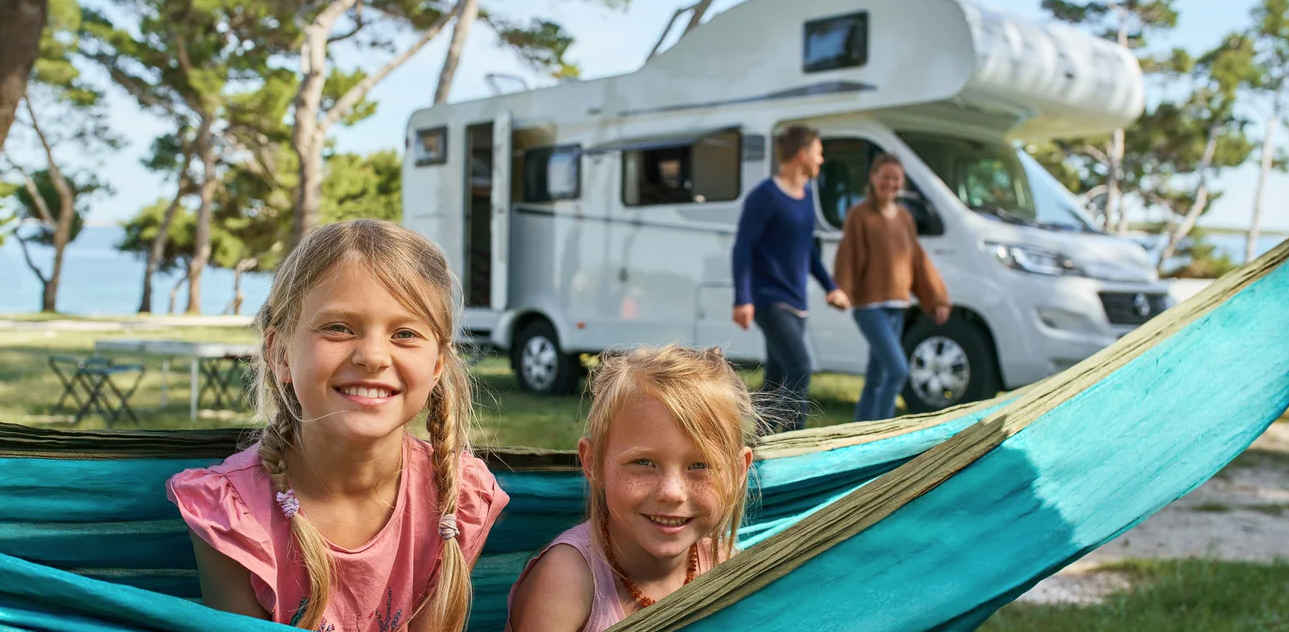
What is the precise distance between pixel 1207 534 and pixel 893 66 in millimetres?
3126

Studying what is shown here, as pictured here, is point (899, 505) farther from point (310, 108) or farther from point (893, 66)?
point (310, 108)

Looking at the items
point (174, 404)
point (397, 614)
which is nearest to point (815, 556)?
point (397, 614)

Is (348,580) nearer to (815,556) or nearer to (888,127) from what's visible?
(815,556)

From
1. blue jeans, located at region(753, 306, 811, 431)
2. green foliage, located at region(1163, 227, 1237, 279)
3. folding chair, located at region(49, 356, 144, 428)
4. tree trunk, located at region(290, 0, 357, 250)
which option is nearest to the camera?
blue jeans, located at region(753, 306, 811, 431)

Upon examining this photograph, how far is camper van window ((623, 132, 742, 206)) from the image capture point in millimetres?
6969

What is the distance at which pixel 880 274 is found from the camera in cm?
483

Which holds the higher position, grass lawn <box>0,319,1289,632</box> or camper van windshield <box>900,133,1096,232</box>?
camper van windshield <box>900,133,1096,232</box>

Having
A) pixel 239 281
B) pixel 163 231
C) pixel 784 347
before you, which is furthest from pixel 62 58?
pixel 784 347

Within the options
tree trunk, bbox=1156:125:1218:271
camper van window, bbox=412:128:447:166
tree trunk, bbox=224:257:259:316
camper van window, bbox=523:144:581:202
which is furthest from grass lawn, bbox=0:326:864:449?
tree trunk, bbox=1156:125:1218:271

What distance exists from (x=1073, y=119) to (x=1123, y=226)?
2444 centimetres

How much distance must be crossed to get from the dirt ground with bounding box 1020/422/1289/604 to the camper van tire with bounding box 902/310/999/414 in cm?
129

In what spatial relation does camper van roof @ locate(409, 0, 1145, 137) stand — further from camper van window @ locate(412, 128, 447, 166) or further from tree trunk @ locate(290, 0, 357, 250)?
tree trunk @ locate(290, 0, 357, 250)

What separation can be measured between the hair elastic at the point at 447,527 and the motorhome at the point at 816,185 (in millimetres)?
4851

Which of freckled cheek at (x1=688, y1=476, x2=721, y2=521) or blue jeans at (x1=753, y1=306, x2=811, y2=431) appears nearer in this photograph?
freckled cheek at (x1=688, y1=476, x2=721, y2=521)
